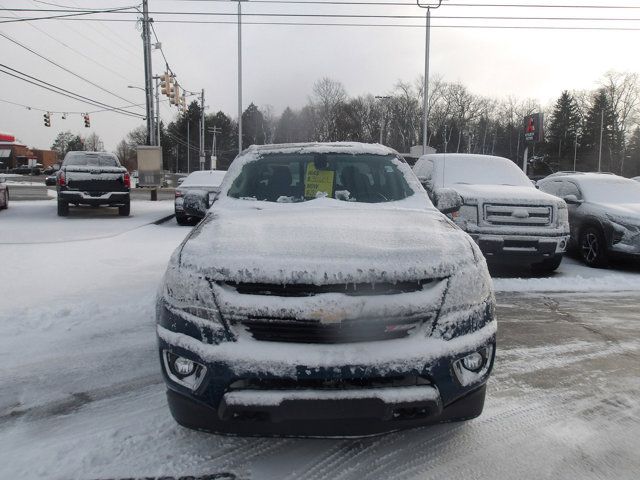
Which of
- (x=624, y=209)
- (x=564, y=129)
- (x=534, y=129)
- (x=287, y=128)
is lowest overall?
(x=624, y=209)

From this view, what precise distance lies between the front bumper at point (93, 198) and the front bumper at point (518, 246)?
10736mm

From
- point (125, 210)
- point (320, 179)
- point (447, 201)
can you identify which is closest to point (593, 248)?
point (447, 201)

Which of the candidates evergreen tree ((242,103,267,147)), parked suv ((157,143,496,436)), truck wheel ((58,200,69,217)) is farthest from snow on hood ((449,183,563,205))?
evergreen tree ((242,103,267,147))

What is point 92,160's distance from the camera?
16.2 meters

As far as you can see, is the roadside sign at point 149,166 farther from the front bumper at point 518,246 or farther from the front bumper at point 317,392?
the front bumper at point 317,392

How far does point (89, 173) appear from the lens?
47.8ft

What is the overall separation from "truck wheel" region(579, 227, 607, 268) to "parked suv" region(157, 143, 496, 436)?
23.3 feet

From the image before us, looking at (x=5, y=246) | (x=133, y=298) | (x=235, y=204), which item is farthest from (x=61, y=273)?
(x=235, y=204)

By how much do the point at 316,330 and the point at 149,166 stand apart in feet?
86.5

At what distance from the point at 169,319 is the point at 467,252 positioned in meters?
1.63

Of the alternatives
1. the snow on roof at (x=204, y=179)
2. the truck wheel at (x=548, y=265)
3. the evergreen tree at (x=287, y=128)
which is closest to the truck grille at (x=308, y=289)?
the truck wheel at (x=548, y=265)

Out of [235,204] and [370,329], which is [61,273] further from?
[370,329]

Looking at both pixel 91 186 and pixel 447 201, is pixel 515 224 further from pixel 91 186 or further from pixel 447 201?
pixel 91 186

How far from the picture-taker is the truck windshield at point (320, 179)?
14.0 feet
